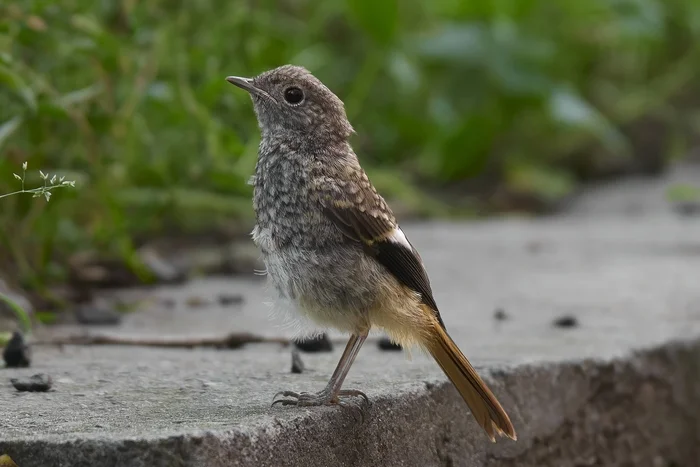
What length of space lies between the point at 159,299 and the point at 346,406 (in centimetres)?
225

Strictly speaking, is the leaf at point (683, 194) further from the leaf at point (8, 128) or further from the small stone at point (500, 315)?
the leaf at point (8, 128)

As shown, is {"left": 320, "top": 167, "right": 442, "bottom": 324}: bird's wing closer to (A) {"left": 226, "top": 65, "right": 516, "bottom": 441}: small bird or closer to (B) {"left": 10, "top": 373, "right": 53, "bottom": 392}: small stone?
(A) {"left": 226, "top": 65, "right": 516, "bottom": 441}: small bird

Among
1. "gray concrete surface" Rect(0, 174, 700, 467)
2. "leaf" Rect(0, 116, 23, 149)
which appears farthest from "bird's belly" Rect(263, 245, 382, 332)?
"leaf" Rect(0, 116, 23, 149)

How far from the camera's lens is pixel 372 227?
3.05 metres

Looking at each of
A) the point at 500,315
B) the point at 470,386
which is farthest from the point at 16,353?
the point at 500,315

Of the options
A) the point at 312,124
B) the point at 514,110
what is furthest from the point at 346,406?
the point at 514,110

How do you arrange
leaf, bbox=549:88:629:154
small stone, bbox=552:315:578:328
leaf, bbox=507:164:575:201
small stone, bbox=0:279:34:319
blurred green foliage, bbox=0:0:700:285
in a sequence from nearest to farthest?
small stone, bbox=0:279:34:319, small stone, bbox=552:315:578:328, blurred green foliage, bbox=0:0:700:285, leaf, bbox=549:88:629:154, leaf, bbox=507:164:575:201

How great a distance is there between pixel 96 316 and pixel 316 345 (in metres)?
0.99

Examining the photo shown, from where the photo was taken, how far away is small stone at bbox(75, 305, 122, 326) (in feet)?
14.3

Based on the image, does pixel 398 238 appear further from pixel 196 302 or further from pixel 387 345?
pixel 196 302

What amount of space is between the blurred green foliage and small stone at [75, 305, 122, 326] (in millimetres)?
254

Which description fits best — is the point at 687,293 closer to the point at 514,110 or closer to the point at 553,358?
the point at 553,358

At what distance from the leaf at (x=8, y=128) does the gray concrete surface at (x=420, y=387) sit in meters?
0.73

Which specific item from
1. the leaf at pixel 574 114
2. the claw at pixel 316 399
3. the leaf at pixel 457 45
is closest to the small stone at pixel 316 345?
the claw at pixel 316 399
